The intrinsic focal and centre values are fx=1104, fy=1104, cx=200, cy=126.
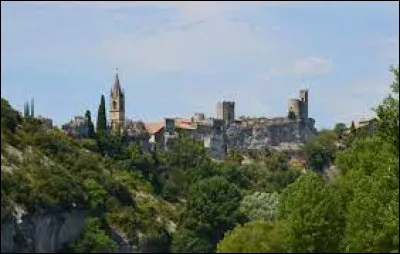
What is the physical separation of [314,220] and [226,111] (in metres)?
93.6

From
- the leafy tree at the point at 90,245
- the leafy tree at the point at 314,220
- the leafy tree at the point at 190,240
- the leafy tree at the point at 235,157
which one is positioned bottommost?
the leafy tree at the point at 190,240

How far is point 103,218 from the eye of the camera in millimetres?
65375

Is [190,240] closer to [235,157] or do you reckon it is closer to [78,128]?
[78,128]

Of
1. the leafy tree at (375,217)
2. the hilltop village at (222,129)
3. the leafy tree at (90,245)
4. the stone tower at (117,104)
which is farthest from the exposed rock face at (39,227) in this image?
the stone tower at (117,104)

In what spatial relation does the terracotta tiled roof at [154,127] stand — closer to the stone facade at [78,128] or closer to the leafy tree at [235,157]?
the leafy tree at [235,157]

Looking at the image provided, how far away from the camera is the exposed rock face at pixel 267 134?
129 meters

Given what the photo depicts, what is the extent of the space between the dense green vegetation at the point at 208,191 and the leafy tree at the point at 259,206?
90mm

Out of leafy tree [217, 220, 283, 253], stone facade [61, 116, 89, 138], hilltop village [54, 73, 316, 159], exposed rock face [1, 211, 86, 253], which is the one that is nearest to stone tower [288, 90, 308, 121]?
hilltop village [54, 73, 316, 159]

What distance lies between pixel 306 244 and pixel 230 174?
5451cm

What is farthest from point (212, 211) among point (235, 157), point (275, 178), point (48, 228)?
point (235, 157)

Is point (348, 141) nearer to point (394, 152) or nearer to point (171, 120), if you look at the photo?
point (171, 120)

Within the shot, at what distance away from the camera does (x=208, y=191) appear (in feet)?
249

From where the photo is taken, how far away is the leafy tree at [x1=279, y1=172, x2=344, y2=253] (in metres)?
36.9

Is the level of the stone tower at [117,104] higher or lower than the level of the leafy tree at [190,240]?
higher
